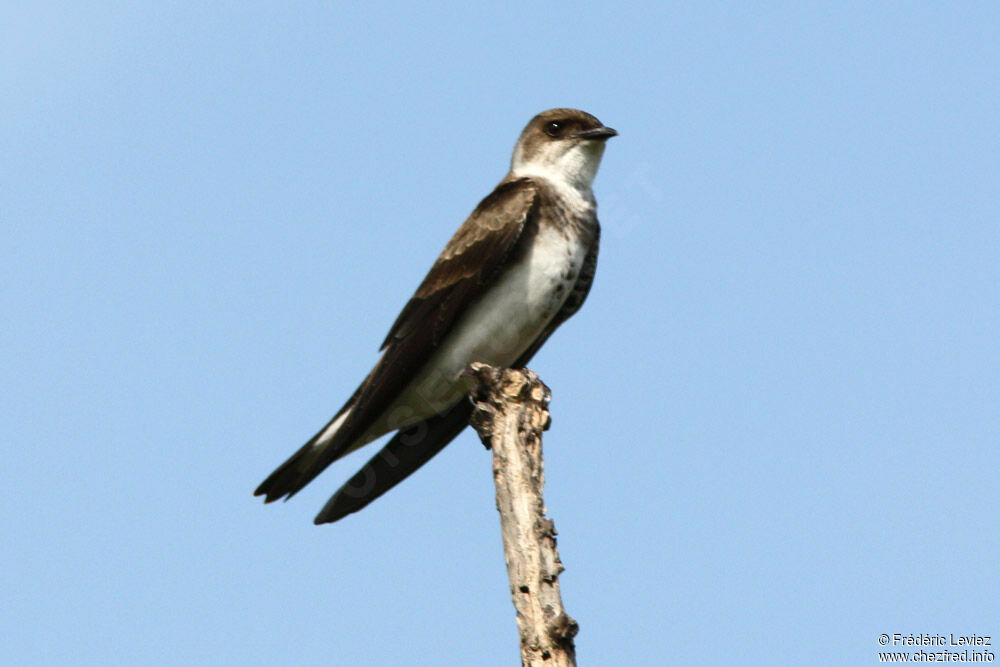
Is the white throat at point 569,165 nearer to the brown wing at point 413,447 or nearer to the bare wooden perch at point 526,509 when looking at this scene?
the brown wing at point 413,447

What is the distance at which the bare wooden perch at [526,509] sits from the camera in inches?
223

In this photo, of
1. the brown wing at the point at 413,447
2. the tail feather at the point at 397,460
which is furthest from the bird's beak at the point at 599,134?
the tail feather at the point at 397,460

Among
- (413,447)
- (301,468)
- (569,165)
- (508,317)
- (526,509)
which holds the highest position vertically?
(569,165)

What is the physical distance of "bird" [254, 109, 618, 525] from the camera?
834 centimetres

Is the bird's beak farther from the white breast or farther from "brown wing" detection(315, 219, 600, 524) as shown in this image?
the white breast

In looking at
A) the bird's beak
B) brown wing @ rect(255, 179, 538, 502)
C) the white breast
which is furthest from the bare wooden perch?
the bird's beak

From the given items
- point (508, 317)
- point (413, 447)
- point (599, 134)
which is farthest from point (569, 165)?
point (413, 447)

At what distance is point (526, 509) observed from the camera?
6.21 metres

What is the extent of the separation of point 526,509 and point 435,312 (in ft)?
8.61

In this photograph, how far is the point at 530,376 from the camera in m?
7.41

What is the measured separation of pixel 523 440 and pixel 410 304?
2.47 metres

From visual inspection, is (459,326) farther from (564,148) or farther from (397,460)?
(564,148)

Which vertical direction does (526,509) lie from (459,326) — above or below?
below

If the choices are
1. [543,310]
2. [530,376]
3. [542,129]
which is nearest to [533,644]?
[530,376]
